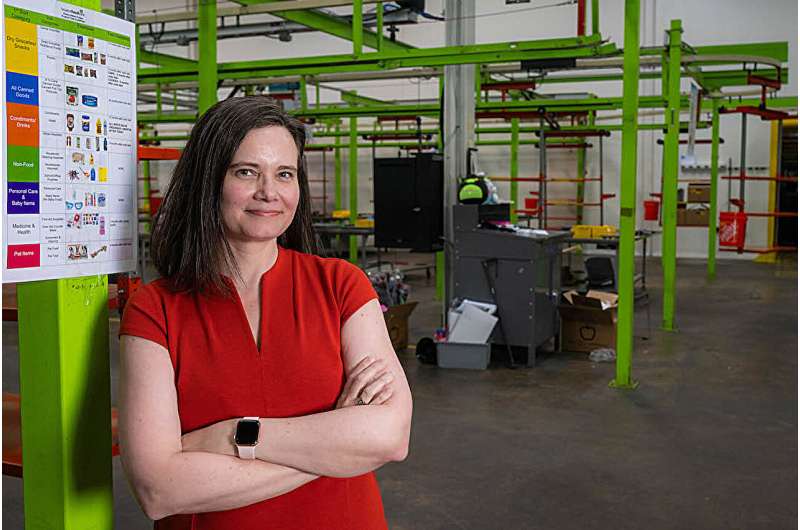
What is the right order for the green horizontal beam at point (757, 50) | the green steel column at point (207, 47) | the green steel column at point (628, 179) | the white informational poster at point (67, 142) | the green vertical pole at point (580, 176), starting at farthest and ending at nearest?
the green vertical pole at point (580, 176)
the green horizontal beam at point (757, 50)
the green steel column at point (628, 179)
the green steel column at point (207, 47)
the white informational poster at point (67, 142)

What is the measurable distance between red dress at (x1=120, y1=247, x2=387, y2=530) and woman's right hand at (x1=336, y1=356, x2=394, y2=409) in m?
0.03

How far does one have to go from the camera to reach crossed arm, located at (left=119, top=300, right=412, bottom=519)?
1.33 m

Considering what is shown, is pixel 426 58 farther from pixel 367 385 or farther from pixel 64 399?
pixel 64 399

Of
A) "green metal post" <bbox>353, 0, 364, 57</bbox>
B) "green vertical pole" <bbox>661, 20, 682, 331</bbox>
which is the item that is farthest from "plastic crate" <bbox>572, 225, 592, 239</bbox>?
"green metal post" <bbox>353, 0, 364, 57</bbox>

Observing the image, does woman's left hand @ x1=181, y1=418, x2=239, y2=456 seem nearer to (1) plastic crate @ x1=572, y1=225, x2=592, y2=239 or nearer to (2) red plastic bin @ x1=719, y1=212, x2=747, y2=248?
(1) plastic crate @ x1=572, y1=225, x2=592, y2=239

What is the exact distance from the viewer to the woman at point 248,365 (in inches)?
53.2

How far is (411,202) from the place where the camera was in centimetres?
637

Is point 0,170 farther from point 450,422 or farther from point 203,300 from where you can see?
point 450,422

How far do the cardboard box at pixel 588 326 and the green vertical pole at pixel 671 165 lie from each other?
3.53 ft

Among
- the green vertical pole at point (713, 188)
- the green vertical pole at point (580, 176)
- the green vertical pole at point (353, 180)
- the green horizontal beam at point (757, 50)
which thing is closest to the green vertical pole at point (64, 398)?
the green horizontal beam at point (757, 50)

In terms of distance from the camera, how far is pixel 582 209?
48.2 feet

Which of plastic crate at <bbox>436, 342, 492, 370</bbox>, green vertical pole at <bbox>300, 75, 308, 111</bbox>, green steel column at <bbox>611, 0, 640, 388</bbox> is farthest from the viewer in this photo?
green vertical pole at <bbox>300, 75, 308, 111</bbox>

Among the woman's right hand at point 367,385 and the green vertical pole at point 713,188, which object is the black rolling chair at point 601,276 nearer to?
the green vertical pole at point 713,188

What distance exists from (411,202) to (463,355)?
1.30 metres
